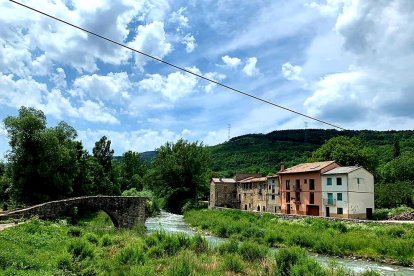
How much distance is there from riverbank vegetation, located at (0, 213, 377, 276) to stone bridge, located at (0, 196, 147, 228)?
503 centimetres

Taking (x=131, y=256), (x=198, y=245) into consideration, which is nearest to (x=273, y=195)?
(x=198, y=245)

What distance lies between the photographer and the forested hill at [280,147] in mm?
123894

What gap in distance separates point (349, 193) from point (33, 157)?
121ft

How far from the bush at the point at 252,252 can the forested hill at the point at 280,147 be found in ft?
320

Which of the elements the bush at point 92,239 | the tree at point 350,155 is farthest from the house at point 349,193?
the bush at point 92,239

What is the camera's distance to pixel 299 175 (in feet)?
192

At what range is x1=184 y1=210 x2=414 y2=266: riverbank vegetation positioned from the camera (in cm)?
2732

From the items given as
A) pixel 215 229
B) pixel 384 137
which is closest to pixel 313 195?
pixel 215 229

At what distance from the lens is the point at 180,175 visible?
259 feet

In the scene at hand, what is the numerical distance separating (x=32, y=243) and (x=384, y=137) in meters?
132

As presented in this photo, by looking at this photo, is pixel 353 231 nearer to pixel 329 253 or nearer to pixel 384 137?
pixel 329 253

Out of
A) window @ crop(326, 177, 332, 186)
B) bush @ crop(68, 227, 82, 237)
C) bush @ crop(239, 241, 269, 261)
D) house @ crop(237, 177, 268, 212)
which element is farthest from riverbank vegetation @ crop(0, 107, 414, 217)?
→ bush @ crop(239, 241, 269, 261)

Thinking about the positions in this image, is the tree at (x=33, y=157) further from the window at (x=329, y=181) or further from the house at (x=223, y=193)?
the house at (x=223, y=193)

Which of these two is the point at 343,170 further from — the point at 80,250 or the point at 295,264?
the point at 80,250
